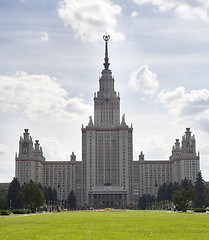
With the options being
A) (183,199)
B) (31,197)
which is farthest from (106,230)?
(183,199)

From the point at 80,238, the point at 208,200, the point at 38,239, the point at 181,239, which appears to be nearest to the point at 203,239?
the point at 181,239

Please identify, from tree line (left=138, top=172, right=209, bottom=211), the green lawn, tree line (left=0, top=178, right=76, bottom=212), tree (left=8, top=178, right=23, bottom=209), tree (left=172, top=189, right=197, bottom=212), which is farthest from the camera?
tree (left=8, top=178, right=23, bottom=209)

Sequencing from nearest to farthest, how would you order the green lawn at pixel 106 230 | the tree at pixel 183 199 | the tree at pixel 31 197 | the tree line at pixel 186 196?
the green lawn at pixel 106 230
the tree at pixel 31 197
the tree at pixel 183 199
the tree line at pixel 186 196

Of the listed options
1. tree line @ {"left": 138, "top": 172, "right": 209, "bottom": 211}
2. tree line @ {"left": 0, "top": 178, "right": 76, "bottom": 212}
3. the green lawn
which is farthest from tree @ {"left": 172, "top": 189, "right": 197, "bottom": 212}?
the green lawn

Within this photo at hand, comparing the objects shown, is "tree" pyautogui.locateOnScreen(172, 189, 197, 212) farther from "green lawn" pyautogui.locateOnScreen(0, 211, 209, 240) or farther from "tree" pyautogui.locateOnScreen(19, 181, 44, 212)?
"green lawn" pyautogui.locateOnScreen(0, 211, 209, 240)

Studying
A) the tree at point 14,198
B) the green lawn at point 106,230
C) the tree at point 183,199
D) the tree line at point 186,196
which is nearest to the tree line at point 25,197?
the tree at point 14,198

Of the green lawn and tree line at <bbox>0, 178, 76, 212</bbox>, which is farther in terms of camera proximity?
tree line at <bbox>0, 178, 76, 212</bbox>

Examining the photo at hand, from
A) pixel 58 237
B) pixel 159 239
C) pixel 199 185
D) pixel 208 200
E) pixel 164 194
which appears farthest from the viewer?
pixel 164 194

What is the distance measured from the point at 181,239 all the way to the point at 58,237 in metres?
7.10

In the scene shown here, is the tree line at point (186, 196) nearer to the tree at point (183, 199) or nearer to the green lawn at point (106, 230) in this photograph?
the tree at point (183, 199)

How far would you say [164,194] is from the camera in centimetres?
18275

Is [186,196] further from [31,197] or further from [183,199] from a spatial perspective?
[31,197]

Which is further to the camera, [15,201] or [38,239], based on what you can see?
[15,201]

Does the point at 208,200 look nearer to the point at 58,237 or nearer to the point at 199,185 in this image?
the point at 199,185
